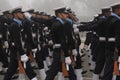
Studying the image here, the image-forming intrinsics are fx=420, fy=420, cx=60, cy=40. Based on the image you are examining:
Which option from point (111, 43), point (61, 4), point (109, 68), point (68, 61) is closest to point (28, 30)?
point (68, 61)

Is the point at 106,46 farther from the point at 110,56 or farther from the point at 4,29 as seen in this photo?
→ the point at 4,29

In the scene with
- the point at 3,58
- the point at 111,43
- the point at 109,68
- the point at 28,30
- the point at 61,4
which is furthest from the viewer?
the point at 61,4

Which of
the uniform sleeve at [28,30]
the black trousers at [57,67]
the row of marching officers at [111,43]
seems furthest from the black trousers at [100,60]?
the uniform sleeve at [28,30]

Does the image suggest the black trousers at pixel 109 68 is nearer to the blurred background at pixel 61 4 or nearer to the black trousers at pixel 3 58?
the black trousers at pixel 3 58

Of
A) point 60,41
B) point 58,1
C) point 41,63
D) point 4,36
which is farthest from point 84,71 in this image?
point 58,1

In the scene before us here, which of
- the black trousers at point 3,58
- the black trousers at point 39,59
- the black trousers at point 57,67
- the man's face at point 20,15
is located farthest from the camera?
the black trousers at point 3,58

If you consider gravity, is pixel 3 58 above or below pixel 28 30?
below

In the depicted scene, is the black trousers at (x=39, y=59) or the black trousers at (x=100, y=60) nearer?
the black trousers at (x=100, y=60)

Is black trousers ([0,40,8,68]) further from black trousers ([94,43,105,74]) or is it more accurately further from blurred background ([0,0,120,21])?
blurred background ([0,0,120,21])

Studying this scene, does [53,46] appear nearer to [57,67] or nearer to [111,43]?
[57,67]

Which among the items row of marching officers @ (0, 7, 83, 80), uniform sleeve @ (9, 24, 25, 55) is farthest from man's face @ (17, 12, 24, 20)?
uniform sleeve @ (9, 24, 25, 55)

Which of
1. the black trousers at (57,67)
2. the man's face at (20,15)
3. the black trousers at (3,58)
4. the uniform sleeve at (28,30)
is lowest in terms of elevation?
the black trousers at (3,58)

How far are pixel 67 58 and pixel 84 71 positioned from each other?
3.35 metres

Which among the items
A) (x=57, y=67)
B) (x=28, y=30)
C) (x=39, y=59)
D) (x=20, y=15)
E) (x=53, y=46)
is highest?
(x=20, y=15)
